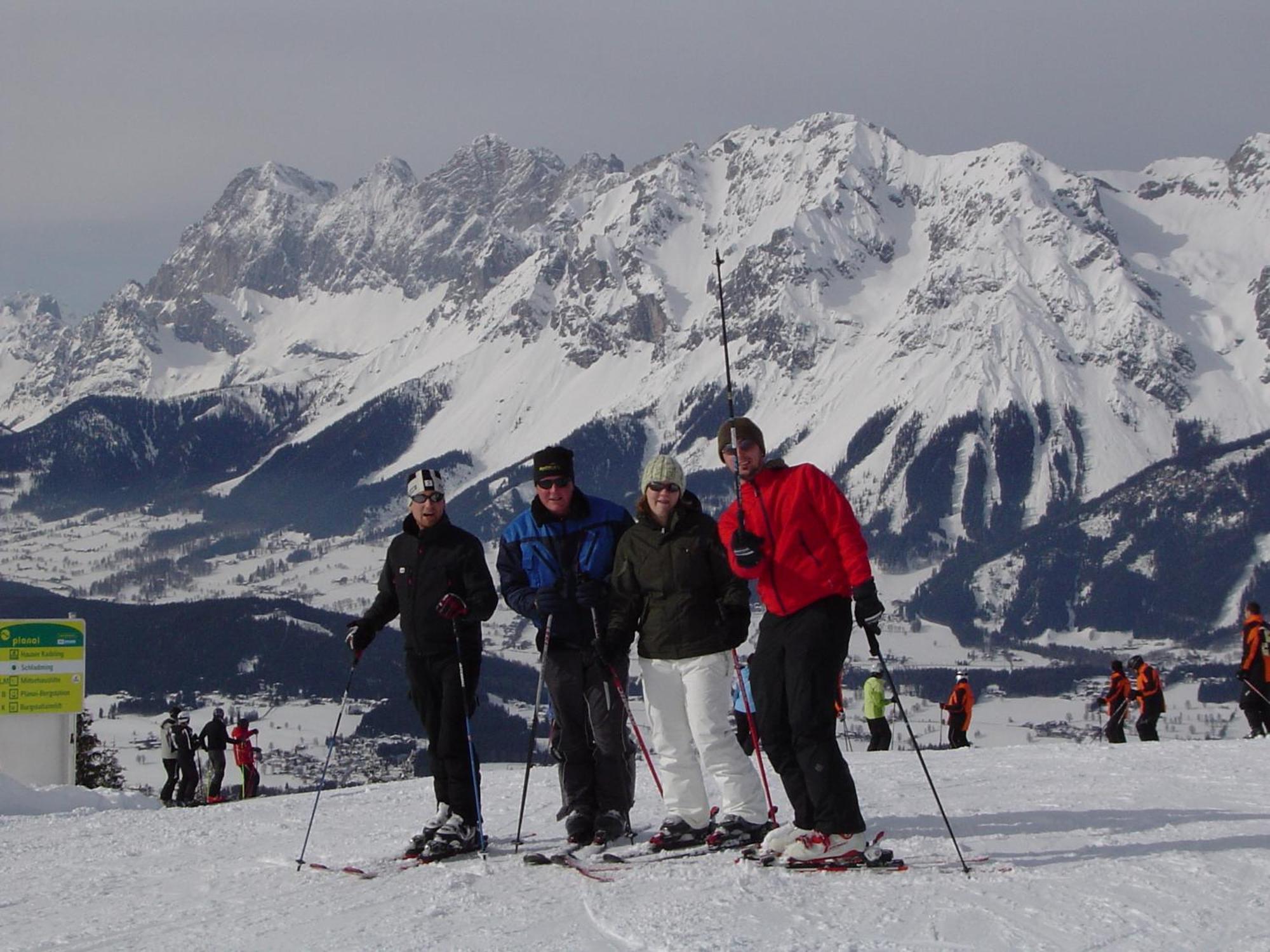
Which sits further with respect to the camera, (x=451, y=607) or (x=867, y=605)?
(x=451, y=607)

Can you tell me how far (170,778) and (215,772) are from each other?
0.66 m

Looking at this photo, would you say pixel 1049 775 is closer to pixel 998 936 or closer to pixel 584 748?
pixel 584 748

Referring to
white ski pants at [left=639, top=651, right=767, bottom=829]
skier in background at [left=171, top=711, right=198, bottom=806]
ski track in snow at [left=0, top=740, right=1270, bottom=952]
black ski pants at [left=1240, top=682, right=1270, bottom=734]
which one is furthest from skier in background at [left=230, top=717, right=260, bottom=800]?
white ski pants at [left=639, top=651, right=767, bottom=829]

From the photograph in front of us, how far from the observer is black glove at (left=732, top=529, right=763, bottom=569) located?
734 cm

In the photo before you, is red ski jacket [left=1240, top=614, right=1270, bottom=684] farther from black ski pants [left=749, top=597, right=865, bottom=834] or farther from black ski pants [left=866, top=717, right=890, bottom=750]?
black ski pants [left=749, top=597, right=865, bottom=834]

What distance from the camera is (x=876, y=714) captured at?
21438 millimetres

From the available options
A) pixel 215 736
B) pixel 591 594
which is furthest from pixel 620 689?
pixel 215 736

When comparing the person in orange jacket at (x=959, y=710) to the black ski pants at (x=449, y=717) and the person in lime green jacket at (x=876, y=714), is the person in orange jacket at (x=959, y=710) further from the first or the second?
the black ski pants at (x=449, y=717)

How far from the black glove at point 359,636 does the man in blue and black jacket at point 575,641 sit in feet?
3.12

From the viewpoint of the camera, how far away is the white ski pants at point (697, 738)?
26.1 ft

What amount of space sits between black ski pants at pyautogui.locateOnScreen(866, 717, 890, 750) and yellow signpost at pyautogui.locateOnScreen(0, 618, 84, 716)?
11.2 metres

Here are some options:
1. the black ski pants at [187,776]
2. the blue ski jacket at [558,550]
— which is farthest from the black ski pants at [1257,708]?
the black ski pants at [187,776]

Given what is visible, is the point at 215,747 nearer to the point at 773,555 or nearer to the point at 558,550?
the point at 558,550

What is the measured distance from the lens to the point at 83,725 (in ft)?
111
